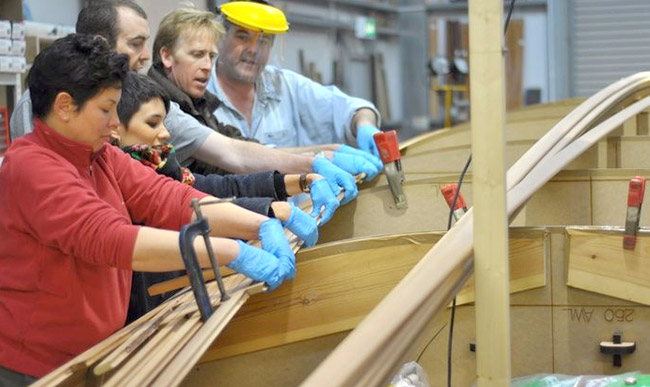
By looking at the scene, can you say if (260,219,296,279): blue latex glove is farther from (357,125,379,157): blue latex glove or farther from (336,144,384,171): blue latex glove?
(357,125,379,157): blue latex glove

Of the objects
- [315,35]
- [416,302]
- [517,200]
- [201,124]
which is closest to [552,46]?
[315,35]

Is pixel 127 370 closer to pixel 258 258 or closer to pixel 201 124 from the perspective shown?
pixel 258 258

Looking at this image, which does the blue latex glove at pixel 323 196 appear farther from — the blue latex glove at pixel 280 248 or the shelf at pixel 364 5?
the shelf at pixel 364 5

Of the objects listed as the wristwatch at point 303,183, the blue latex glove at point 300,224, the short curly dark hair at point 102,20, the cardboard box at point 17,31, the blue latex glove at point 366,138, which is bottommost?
the blue latex glove at point 366,138

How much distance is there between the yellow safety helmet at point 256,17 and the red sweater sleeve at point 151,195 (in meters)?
1.50

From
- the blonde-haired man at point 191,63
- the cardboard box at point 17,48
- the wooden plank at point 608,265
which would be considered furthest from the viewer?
the cardboard box at point 17,48

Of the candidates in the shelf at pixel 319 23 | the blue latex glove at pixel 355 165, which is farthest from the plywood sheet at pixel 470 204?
the shelf at pixel 319 23

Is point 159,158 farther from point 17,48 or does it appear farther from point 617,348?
point 17,48

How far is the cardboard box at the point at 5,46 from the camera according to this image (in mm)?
4306

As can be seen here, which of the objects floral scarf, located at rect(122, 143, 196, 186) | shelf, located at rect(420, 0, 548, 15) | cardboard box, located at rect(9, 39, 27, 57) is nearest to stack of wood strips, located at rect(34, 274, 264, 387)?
floral scarf, located at rect(122, 143, 196, 186)

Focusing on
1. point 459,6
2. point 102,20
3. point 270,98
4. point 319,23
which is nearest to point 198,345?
point 102,20

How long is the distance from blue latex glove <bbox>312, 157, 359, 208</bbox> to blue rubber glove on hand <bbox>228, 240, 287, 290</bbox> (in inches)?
38.4

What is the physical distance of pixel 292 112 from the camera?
4.14 meters

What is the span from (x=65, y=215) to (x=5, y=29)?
2.74 meters
